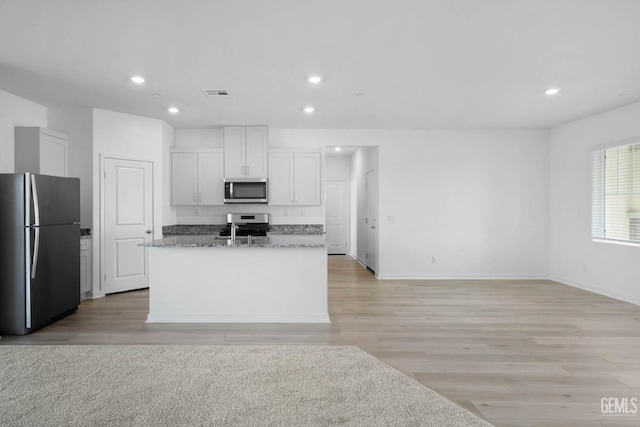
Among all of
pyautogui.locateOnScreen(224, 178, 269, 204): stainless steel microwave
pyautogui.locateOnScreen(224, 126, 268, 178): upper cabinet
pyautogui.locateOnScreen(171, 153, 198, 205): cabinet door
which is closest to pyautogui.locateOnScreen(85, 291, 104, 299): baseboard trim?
pyautogui.locateOnScreen(171, 153, 198, 205): cabinet door

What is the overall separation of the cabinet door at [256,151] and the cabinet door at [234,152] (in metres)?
0.08

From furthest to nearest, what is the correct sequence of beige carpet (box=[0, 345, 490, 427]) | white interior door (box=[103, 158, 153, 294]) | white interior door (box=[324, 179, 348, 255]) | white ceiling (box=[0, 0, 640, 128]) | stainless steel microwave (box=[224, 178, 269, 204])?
white interior door (box=[324, 179, 348, 255])
stainless steel microwave (box=[224, 178, 269, 204])
white interior door (box=[103, 158, 153, 294])
white ceiling (box=[0, 0, 640, 128])
beige carpet (box=[0, 345, 490, 427])

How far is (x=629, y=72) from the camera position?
12.2 feet

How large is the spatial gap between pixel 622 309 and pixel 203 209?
20.2ft

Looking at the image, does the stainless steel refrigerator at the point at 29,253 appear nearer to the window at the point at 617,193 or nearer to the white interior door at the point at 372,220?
the white interior door at the point at 372,220

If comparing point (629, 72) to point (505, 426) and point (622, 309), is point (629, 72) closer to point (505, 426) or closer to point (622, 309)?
point (622, 309)

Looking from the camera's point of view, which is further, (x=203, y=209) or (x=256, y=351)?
(x=203, y=209)

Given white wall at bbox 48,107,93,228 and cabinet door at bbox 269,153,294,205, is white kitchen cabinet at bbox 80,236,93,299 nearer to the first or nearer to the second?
white wall at bbox 48,107,93,228

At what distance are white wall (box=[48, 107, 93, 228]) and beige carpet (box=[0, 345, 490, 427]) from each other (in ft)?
7.52

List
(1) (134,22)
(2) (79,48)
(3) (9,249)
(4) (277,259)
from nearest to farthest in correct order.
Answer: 1. (1) (134,22)
2. (2) (79,48)
3. (3) (9,249)
4. (4) (277,259)

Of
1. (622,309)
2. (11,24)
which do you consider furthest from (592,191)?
(11,24)

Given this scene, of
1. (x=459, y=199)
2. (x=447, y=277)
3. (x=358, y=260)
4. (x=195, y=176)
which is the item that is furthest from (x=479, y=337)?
(x=358, y=260)

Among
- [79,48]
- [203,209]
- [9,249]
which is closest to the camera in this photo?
[79,48]

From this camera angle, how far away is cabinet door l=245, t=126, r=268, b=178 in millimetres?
6062
